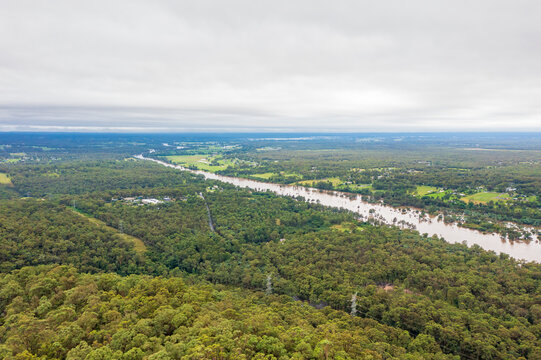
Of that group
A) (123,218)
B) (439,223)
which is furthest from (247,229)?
(439,223)

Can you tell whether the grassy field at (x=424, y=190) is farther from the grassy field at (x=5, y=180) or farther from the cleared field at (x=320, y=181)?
the grassy field at (x=5, y=180)

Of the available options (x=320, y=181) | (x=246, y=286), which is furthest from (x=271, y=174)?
(x=246, y=286)

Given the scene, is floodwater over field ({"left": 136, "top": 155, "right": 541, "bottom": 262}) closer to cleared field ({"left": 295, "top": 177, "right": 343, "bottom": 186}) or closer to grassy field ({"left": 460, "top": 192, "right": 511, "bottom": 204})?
cleared field ({"left": 295, "top": 177, "right": 343, "bottom": 186})

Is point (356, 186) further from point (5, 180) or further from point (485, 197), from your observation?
point (5, 180)

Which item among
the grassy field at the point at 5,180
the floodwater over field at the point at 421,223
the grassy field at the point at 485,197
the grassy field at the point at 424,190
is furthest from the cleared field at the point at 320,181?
the grassy field at the point at 5,180

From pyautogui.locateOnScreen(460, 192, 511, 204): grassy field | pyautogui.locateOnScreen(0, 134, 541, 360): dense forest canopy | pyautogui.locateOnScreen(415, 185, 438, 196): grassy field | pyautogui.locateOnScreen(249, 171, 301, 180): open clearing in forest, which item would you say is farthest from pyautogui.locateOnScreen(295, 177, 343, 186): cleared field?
pyautogui.locateOnScreen(460, 192, 511, 204): grassy field
